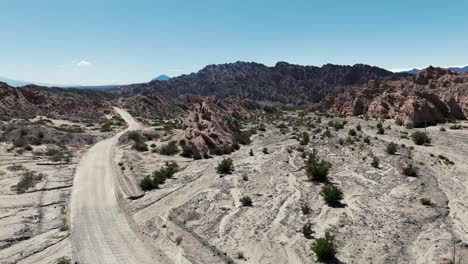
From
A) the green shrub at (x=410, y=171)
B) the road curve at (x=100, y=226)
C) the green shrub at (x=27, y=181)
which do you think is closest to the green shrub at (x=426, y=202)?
the green shrub at (x=410, y=171)

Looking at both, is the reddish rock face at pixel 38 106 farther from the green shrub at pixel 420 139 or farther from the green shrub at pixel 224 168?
the green shrub at pixel 420 139

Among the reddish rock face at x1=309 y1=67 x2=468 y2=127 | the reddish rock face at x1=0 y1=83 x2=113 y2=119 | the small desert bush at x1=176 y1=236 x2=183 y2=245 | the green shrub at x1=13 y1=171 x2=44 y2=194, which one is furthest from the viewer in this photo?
the reddish rock face at x1=0 y1=83 x2=113 y2=119

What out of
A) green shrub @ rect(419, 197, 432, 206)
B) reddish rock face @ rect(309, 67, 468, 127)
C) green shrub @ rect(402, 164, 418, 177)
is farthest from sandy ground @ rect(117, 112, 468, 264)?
reddish rock face @ rect(309, 67, 468, 127)

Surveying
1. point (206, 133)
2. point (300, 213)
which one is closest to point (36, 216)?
point (300, 213)

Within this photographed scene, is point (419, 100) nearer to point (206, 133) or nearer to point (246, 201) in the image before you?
point (206, 133)

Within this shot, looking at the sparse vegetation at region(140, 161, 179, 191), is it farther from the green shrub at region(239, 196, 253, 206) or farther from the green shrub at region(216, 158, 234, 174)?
the green shrub at region(239, 196, 253, 206)

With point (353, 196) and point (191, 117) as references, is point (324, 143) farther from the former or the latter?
point (191, 117)
